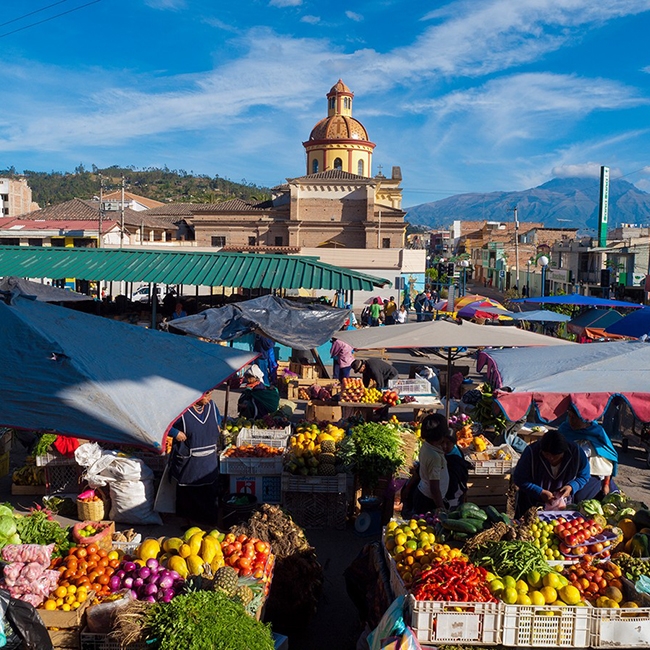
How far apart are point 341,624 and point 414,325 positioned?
4.41m

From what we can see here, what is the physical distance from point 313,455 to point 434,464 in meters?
1.83

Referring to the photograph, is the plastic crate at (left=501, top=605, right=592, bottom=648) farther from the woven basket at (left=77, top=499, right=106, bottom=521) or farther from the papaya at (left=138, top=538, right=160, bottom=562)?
the woven basket at (left=77, top=499, right=106, bottom=521)

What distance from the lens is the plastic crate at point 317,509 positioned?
21.4 ft

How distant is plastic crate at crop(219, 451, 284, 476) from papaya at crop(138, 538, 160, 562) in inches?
91.2

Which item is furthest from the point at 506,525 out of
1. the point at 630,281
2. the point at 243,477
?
the point at 630,281

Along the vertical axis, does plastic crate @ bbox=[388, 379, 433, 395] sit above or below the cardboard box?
above

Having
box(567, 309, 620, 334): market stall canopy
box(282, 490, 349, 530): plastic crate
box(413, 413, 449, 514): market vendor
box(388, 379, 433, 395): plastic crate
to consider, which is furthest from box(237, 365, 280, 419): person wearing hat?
box(567, 309, 620, 334): market stall canopy

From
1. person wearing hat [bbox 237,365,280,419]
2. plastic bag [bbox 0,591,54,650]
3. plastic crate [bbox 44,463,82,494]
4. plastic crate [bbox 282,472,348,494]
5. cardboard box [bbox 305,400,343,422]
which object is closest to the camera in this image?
plastic bag [bbox 0,591,54,650]

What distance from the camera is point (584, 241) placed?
148ft

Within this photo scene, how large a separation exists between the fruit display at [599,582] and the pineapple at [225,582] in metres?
2.10

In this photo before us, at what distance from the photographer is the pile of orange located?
160 inches

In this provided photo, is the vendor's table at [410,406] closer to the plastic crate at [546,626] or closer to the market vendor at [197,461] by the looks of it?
the market vendor at [197,461]

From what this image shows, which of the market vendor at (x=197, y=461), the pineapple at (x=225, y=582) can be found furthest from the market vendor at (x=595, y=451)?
the market vendor at (x=197, y=461)

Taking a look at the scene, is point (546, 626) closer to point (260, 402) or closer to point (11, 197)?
point (260, 402)
